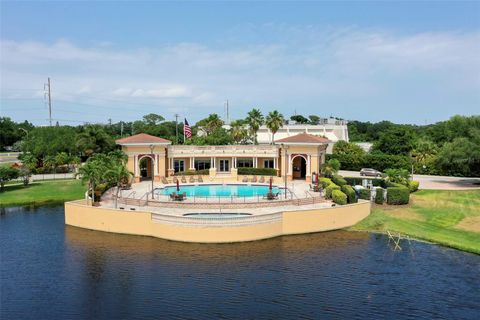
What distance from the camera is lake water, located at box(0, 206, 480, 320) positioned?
2281 centimetres

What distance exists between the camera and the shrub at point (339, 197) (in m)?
42.0

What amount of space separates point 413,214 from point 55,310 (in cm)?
3399

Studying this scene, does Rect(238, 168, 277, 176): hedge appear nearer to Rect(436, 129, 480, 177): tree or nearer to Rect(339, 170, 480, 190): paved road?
Rect(339, 170, 480, 190): paved road

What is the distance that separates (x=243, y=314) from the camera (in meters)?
22.2

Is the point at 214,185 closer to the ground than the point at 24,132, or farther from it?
closer to the ground

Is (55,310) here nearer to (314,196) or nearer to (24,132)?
(314,196)

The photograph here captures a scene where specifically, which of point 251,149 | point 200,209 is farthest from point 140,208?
point 251,149

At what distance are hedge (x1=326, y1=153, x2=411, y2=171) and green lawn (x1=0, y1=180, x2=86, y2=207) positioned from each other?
1696 inches

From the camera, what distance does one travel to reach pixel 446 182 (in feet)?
201

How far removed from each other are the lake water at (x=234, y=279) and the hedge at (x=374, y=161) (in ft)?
117

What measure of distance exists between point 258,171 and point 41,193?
96.3 feet

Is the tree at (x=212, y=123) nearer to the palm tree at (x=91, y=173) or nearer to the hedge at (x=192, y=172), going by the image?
the hedge at (x=192, y=172)

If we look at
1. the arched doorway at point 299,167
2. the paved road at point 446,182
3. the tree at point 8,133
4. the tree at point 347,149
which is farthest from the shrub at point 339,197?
the tree at point 8,133

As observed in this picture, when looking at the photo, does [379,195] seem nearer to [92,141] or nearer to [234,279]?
[234,279]
